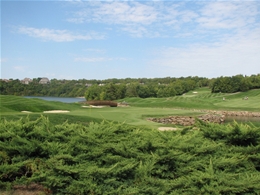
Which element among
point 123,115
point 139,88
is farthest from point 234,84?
point 123,115

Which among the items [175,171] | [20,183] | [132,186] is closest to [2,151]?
[20,183]

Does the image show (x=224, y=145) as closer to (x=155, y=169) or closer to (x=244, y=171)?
(x=244, y=171)

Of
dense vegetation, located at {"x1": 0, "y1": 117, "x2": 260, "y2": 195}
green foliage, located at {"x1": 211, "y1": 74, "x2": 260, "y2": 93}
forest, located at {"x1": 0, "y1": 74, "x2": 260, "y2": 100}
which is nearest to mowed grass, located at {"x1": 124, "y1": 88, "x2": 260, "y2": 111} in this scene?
green foliage, located at {"x1": 211, "y1": 74, "x2": 260, "y2": 93}

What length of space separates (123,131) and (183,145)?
156cm

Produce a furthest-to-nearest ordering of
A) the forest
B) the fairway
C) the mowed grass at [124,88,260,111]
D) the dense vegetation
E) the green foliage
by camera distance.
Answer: the forest
the green foliage
the mowed grass at [124,88,260,111]
the fairway
the dense vegetation

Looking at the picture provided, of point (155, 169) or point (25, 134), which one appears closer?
point (155, 169)

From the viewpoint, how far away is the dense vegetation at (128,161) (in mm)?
4125

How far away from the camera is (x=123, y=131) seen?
582 centimetres

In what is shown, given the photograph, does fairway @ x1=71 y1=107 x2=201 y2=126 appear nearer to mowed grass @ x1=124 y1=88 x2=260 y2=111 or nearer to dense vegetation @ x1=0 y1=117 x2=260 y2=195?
dense vegetation @ x1=0 y1=117 x2=260 y2=195

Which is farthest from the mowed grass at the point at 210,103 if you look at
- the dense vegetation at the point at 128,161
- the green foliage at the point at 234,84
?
the dense vegetation at the point at 128,161

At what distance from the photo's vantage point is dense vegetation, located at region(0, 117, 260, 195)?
4.12 metres

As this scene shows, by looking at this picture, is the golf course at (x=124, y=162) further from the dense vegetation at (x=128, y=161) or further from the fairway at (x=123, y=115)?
the fairway at (x=123, y=115)

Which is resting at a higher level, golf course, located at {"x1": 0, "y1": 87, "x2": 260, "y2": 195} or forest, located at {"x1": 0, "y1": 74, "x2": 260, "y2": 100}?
forest, located at {"x1": 0, "y1": 74, "x2": 260, "y2": 100}

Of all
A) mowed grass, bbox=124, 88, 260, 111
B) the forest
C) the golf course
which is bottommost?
mowed grass, bbox=124, 88, 260, 111
